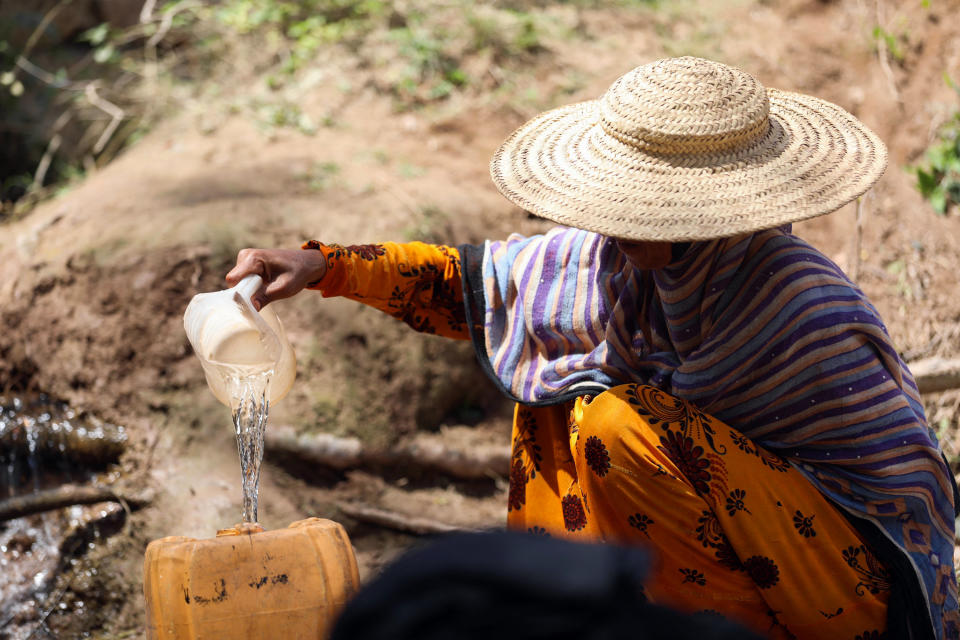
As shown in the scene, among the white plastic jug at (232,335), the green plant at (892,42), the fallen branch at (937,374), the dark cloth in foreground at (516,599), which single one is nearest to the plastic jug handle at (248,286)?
the white plastic jug at (232,335)

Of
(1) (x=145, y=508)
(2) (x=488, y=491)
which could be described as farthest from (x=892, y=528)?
(1) (x=145, y=508)

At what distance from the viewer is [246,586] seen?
5.51ft

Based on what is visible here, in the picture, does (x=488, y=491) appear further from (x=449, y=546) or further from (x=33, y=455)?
(x=449, y=546)

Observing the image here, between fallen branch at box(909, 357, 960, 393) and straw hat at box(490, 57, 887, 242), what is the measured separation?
1.33 metres

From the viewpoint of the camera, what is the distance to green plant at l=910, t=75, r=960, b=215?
3820mm

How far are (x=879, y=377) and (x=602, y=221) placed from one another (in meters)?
0.62

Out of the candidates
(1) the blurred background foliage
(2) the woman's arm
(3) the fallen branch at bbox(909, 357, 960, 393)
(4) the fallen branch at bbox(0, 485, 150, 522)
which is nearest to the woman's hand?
(2) the woman's arm

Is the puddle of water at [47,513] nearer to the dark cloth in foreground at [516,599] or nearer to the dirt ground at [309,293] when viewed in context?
the dirt ground at [309,293]

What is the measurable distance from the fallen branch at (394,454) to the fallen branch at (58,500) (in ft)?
1.47

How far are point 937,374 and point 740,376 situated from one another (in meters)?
1.34

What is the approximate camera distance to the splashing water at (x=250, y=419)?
181 centimetres

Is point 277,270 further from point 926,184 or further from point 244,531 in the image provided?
point 926,184

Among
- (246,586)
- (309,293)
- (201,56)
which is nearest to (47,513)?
(309,293)

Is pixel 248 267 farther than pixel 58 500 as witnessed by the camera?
No
